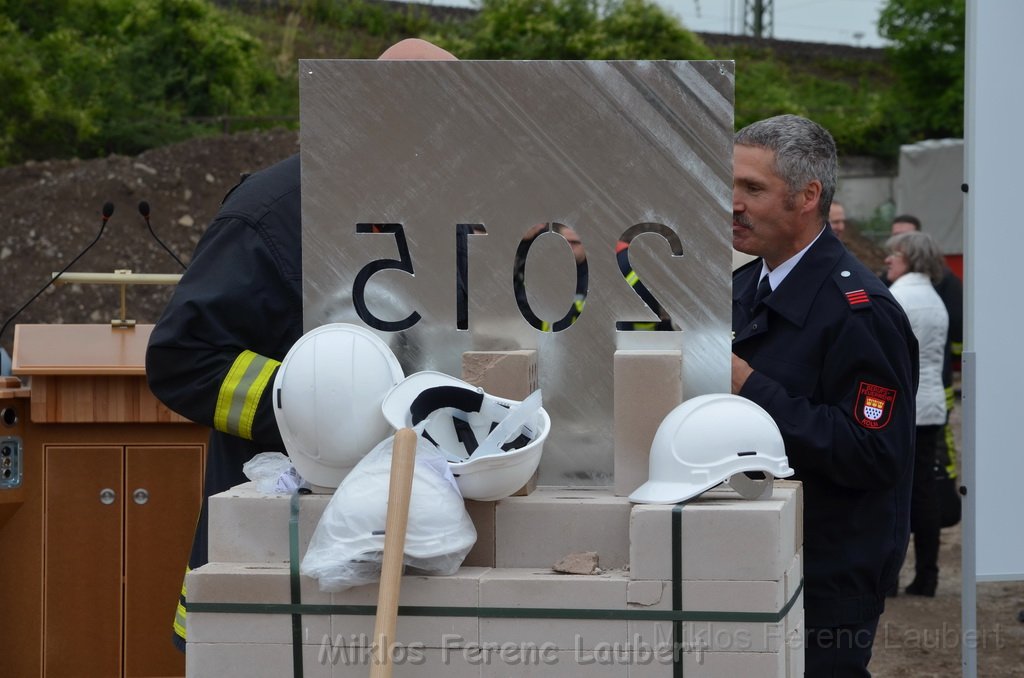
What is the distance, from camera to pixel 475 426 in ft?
8.45

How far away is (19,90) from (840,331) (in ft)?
55.8

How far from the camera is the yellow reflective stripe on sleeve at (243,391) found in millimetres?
2930

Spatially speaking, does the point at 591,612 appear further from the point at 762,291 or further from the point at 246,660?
the point at 762,291

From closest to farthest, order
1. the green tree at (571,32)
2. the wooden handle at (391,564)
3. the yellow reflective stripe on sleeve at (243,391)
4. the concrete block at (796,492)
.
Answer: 1. the wooden handle at (391,564)
2. the concrete block at (796,492)
3. the yellow reflective stripe on sleeve at (243,391)
4. the green tree at (571,32)

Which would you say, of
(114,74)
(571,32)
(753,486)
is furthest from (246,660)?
(571,32)

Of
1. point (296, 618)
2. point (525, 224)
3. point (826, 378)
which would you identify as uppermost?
point (525, 224)

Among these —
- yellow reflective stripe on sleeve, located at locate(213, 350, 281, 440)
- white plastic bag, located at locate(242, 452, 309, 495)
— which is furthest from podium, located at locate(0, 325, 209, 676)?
white plastic bag, located at locate(242, 452, 309, 495)

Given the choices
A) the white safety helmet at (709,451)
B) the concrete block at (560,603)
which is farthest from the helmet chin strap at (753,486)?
the concrete block at (560,603)

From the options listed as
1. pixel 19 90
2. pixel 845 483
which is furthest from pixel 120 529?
pixel 19 90

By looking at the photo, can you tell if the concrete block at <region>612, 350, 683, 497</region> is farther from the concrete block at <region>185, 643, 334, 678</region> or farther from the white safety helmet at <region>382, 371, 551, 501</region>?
the concrete block at <region>185, 643, 334, 678</region>

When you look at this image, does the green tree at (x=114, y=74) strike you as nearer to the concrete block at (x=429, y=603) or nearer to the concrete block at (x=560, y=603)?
the concrete block at (x=429, y=603)

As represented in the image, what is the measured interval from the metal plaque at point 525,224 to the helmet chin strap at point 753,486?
254 millimetres

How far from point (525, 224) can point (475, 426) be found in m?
0.47

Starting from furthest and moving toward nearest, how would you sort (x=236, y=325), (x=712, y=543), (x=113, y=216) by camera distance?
(x=113, y=216)
(x=236, y=325)
(x=712, y=543)
